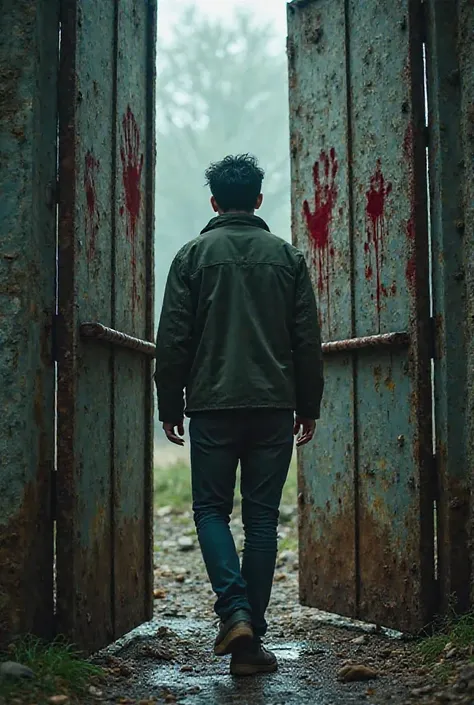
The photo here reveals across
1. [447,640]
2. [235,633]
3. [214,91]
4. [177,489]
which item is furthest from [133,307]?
[214,91]

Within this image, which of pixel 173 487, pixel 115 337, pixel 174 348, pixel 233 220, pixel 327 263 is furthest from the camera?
pixel 173 487

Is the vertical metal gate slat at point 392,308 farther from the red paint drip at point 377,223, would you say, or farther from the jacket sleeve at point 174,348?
the jacket sleeve at point 174,348

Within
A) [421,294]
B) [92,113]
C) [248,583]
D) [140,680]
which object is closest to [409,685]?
[248,583]

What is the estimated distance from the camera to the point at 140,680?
343cm

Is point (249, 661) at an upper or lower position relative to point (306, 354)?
lower

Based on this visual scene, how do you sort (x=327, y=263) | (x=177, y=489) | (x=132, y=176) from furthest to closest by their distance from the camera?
(x=177, y=489)
(x=327, y=263)
(x=132, y=176)

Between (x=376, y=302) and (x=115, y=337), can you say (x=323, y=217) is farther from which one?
(x=115, y=337)

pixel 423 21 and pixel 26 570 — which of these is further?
pixel 423 21

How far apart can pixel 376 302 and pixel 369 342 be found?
21 centimetres

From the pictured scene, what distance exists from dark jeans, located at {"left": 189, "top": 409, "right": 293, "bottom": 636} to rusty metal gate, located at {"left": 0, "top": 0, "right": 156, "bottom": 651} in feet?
1.59

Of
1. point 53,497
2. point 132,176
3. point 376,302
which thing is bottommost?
point 53,497

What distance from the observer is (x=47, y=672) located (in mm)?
2961

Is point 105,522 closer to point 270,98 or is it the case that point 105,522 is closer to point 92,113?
point 92,113

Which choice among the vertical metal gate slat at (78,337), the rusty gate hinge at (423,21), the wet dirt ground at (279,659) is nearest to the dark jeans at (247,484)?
the wet dirt ground at (279,659)
